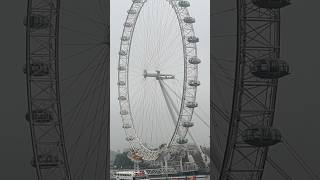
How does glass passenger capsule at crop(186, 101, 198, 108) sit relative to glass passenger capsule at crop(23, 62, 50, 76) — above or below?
below

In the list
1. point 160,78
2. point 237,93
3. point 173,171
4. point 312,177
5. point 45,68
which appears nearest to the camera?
point 237,93

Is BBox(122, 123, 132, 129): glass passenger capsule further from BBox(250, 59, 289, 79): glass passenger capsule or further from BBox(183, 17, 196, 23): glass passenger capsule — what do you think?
BBox(250, 59, 289, 79): glass passenger capsule

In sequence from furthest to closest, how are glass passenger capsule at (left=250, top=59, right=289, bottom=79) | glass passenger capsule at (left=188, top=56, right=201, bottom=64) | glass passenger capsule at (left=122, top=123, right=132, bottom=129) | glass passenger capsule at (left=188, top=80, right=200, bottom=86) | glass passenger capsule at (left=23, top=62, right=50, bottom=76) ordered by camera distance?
glass passenger capsule at (left=122, top=123, right=132, bottom=129)
glass passenger capsule at (left=188, top=80, right=200, bottom=86)
glass passenger capsule at (left=188, top=56, right=201, bottom=64)
glass passenger capsule at (left=23, top=62, right=50, bottom=76)
glass passenger capsule at (left=250, top=59, right=289, bottom=79)

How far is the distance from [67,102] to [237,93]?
8.91 metres

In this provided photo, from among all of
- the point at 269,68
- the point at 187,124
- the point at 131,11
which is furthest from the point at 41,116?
the point at 131,11

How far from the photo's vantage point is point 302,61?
76.1ft

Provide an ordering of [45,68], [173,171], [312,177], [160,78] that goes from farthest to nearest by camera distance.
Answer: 1. [173,171]
2. [160,78]
3. [312,177]
4. [45,68]

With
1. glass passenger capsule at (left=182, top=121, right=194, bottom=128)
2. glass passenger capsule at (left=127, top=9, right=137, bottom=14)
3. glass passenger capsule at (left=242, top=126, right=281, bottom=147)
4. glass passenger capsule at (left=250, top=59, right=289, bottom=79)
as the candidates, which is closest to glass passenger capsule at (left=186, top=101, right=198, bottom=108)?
glass passenger capsule at (left=182, top=121, right=194, bottom=128)

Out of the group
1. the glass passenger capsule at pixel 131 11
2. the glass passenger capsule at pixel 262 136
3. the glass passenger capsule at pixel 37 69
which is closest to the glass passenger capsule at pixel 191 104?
the glass passenger capsule at pixel 131 11

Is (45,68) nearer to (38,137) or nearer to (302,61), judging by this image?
(38,137)

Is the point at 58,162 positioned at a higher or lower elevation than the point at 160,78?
lower

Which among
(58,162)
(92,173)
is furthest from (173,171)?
(58,162)

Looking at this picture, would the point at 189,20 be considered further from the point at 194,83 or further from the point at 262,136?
the point at 262,136

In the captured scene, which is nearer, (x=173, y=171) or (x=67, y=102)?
(x=67, y=102)
